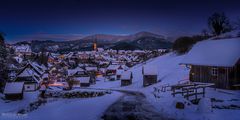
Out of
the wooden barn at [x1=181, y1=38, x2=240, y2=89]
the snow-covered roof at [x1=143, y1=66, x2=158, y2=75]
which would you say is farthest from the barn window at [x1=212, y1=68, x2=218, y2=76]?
the snow-covered roof at [x1=143, y1=66, x2=158, y2=75]

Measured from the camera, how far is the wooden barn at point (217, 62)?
3081 cm

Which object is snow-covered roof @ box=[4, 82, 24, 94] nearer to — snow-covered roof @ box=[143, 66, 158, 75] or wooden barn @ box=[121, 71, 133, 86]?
snow-covered roof @ box=[143, 66, 158, 75]

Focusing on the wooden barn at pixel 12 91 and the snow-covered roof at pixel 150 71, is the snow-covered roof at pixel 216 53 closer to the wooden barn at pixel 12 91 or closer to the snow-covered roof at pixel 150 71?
the snow-covered roof at pixel 150 71

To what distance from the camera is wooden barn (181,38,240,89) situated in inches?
1213

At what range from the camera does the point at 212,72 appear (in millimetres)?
33375

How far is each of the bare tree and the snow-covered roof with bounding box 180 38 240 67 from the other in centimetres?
4197

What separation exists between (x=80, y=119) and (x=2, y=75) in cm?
3235

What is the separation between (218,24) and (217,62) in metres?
50.1

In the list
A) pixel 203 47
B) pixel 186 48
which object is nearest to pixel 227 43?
pixel 203 47

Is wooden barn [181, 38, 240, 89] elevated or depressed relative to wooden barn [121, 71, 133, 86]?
elevated

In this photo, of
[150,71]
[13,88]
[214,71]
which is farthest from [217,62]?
[13,88]

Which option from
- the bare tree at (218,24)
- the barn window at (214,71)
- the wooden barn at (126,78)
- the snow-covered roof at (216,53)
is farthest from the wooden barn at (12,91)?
the bare tree at (218,24)

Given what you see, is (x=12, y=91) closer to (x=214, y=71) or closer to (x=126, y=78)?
(x=214, y=71)

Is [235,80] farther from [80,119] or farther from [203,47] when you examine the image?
[80,119]
